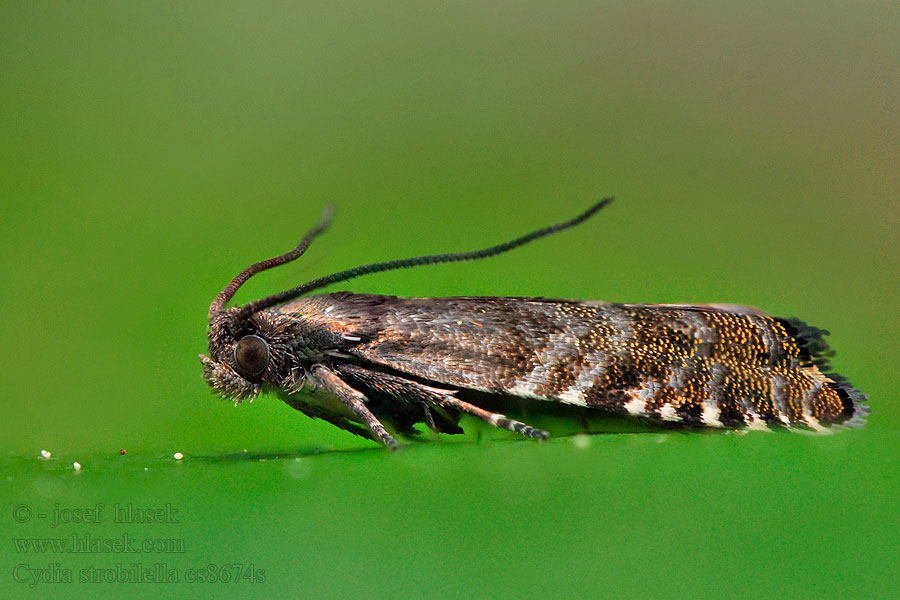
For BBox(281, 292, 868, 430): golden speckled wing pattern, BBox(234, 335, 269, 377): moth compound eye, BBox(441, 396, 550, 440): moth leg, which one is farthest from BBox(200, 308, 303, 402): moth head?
BBox(441, 396, 550, 440): moth leg

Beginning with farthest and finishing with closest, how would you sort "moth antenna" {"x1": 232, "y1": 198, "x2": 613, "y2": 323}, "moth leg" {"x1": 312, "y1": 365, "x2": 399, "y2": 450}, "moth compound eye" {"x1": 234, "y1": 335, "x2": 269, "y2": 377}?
"moth compound eye" {"x1": 234, "y1": 335, "x2": 269, "y2": 377}
"moth leg" {"x1": 312, "y1": 365, "x2": 399, "y2": 450}
"moth antenna" {"x1": 232, "y1": 198, "x2": 613, "y2": 323}

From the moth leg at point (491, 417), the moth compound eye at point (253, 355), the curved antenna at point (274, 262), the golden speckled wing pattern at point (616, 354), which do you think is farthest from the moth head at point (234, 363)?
the moth leg at point (491, 417)

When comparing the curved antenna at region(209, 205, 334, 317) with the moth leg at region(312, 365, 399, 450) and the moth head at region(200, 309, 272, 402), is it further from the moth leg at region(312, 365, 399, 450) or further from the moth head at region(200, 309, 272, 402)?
the moth leg at region(312, 365, 399, 450)

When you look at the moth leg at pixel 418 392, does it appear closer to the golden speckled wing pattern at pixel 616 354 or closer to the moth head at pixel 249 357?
the golden speckled wing pattern at pixel 616 354

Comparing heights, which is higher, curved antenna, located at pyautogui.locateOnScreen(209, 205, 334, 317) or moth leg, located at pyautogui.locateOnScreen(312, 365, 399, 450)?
curved antenna, located at pyautogui.locateOnScreen(209, 205, 334, 317)

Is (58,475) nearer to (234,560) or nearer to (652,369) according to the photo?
(234,560)

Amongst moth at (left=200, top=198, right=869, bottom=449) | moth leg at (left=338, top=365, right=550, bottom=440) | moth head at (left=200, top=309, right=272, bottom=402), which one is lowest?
moth head at (left=200, top=309, right=272, bottom=402)

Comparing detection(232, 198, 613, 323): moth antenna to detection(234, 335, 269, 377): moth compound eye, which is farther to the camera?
detection(234, 335, 269, 377): moth compound eye

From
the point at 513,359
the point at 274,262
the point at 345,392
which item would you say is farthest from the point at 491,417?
the point at 274,262

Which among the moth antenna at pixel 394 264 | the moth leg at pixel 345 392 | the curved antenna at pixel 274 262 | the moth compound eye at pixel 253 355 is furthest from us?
the curved antenna at pixel 274 262
